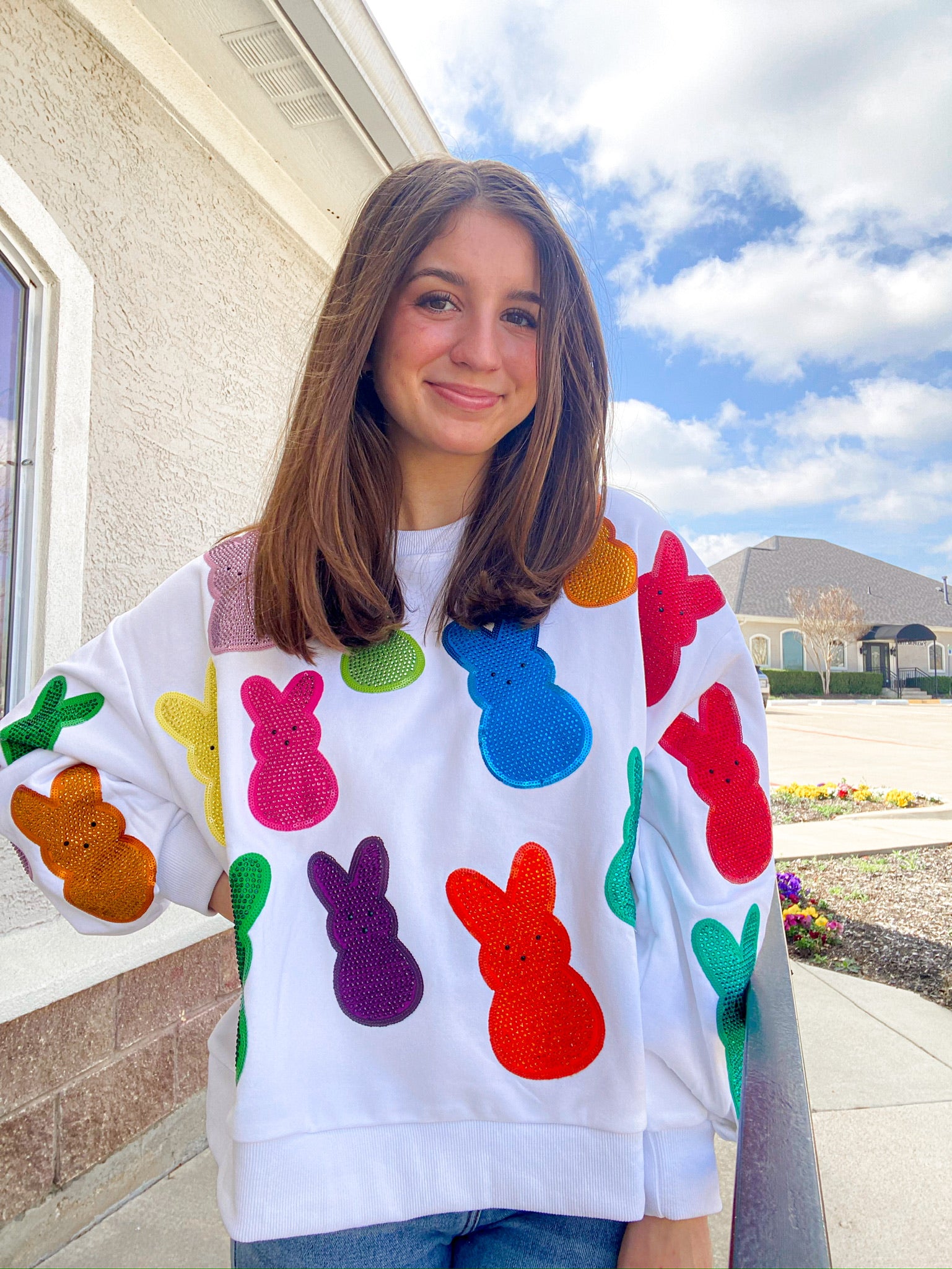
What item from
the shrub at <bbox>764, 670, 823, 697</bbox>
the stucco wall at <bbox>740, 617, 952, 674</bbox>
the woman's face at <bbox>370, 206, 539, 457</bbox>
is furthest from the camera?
the stucco wall at <bbox>740, 617, 952, 674</bbox>

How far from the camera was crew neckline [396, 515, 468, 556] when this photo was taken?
1.13 metres

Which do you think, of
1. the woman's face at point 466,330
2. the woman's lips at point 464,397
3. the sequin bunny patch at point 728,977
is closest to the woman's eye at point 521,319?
the woman's face at point 466,330

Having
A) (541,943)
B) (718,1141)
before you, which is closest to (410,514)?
(541,943)

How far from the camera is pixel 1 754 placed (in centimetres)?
114

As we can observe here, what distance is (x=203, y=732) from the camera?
1.10 metres

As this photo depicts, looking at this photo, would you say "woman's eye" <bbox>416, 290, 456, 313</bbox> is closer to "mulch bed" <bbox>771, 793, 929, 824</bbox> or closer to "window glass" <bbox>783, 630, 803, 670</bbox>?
"mulch bed" <bbox>771, 793, 929, 824</bbox>

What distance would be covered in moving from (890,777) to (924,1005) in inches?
270

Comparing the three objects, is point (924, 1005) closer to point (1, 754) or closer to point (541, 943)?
point (541, 943)

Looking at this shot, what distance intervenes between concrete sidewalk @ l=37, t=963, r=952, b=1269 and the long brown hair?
1792 millimetres

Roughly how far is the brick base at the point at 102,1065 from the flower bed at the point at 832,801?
591 cm

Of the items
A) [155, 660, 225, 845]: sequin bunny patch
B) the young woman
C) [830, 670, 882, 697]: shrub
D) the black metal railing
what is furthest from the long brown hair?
the black metal railing

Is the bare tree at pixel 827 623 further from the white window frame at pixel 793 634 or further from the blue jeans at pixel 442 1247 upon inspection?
the blue jeans at pixel 442 1247

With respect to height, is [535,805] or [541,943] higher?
[535,805]

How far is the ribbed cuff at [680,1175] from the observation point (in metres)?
0.86
